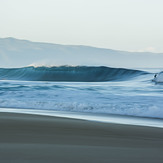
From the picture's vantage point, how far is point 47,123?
5047 mm

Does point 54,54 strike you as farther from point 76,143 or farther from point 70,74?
point 76,143

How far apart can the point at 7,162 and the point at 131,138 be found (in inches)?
70.2

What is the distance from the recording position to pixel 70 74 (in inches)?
1036

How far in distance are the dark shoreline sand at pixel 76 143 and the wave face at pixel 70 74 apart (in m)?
18.4

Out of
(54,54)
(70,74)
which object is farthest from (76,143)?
(54,54)

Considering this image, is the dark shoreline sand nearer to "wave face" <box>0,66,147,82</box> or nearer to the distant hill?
"wave face" <box>0,66,147,82</box>

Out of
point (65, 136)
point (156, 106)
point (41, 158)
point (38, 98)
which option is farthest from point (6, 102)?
point (41, 158)

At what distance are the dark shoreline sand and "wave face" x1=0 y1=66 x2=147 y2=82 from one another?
18.4m

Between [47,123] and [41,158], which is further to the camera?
[47,123]

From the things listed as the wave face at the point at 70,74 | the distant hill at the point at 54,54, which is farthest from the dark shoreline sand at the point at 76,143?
the distant hill at the point at 54,54

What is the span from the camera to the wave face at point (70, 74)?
79.1 feet

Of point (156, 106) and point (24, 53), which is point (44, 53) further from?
point (156, 106)

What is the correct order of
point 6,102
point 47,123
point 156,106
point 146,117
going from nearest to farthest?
point 47,123 → point 146,117 → point 156,106 → point 6,102

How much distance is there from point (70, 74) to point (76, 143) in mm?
22899
